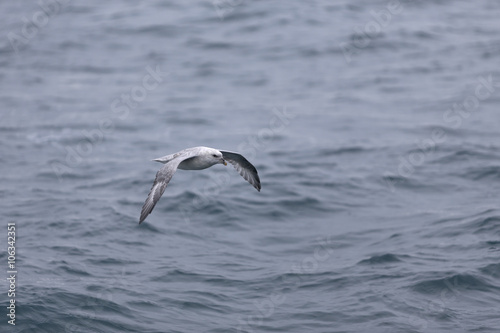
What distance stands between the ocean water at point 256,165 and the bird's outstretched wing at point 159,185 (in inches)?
120

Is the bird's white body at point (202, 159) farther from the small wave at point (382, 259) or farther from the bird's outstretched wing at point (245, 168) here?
the small wave at point (382, 259)

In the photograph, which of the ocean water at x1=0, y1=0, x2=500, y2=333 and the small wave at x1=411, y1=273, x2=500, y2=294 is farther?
the small wave at x1=411, y1=273, x2=500, y2=294

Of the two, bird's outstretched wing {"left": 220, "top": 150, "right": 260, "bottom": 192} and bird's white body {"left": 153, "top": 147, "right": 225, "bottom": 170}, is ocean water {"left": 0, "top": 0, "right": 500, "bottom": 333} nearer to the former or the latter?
bird's outstretched wing {"left": 220, "top": 150, "right": 260, "bottom": 192}

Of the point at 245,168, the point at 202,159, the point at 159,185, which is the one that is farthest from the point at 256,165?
the point at 159,185

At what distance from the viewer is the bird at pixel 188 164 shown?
482 inches

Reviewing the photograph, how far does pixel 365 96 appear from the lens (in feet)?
85.0

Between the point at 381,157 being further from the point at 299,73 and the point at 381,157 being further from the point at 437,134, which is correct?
the point at 299,73

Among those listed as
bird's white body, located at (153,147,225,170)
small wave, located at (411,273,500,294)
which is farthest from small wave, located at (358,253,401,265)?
bird's white body, located at (153,147,225,170)

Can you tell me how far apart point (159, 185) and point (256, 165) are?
927 cm

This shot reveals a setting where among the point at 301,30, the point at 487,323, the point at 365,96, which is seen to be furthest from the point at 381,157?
the point at 301,30

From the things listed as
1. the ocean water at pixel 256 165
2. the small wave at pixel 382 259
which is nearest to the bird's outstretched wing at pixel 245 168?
the ocean water at pixel 256 165

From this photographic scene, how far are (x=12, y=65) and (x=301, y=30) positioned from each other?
11.0 metres

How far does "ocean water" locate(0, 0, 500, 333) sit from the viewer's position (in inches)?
598

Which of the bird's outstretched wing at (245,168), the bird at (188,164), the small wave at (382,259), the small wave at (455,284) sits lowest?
the small wave at (382,259)
